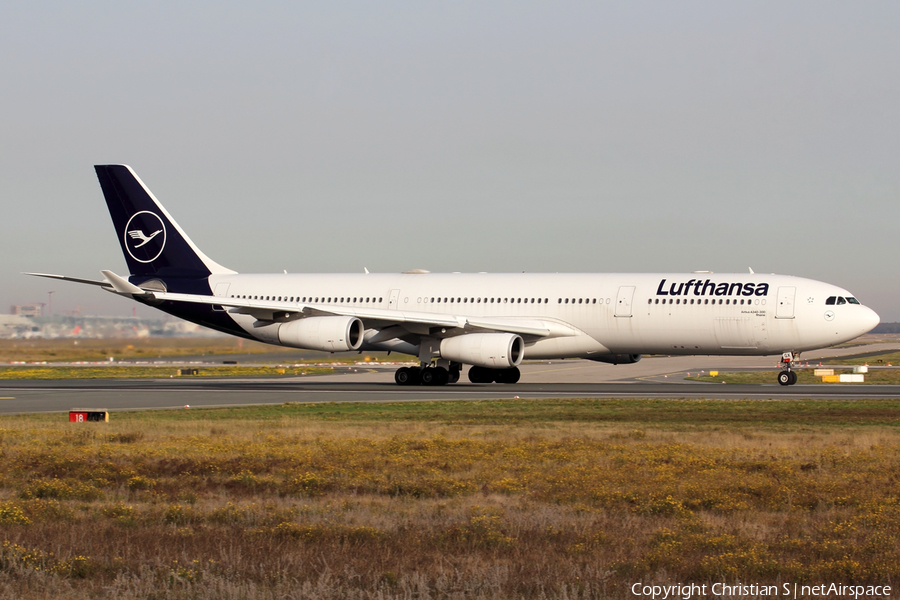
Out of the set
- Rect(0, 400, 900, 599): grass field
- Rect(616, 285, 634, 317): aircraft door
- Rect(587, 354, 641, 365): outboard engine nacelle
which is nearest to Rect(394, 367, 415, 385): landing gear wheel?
Rect(587, 354, 641, 365): outboard engine nacelle

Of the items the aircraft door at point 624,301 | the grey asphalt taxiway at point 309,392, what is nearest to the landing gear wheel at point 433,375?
the grey asphalt taxiway at point 309,392

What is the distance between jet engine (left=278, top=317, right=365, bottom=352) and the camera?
38031mm

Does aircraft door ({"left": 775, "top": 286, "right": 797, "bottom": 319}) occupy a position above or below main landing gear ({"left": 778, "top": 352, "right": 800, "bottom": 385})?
above

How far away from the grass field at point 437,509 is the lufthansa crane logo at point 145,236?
24.5 m

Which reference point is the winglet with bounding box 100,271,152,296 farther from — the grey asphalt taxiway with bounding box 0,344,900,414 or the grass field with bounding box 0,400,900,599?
the grass field with bounding box 0,400,900,599

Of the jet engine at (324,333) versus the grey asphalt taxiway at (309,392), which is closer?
the grey asphalt taxiway at (309,392)

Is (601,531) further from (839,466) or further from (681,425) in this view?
(681,425)

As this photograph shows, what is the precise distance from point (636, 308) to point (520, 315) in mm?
4894

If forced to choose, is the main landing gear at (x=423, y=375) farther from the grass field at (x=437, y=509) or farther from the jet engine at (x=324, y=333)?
the grass field at (x=437, y=509)

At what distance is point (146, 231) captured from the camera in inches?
1828

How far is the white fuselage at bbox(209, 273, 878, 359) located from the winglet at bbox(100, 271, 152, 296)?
4998mm

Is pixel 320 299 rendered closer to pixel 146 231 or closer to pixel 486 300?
pixel 486 300

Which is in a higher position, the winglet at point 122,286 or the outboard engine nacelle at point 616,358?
the winglet at point 122,286

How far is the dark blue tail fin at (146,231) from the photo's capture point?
46438mm
